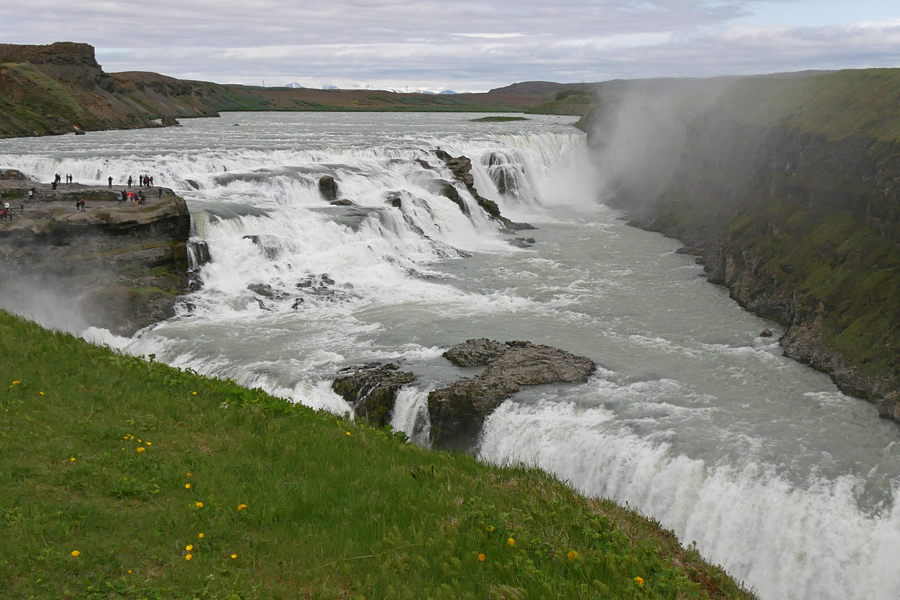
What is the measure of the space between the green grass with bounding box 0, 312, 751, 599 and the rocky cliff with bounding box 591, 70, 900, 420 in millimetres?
13022

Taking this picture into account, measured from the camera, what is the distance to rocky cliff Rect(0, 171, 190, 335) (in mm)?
24094

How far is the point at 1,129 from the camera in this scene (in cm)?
6069

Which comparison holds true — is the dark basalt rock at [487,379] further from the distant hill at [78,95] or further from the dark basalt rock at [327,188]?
the distant hill at [78,95]

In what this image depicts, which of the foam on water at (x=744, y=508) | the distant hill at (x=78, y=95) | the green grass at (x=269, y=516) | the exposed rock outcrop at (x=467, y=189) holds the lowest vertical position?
the foam on water at (x=744, y=508)

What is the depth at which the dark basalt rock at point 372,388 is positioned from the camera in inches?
723

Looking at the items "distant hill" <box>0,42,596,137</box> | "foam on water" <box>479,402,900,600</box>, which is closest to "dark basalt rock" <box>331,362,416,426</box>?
"foam on water" <box>479,402,900,600</box>

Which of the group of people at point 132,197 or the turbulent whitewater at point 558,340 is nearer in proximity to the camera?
the turbulent whitewater at point 558,340

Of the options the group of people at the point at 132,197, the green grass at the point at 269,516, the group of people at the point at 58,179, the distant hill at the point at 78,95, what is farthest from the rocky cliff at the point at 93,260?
the distant hill at the point at 78,95

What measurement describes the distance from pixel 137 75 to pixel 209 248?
102918mm

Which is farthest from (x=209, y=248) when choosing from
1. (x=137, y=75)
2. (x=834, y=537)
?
(x=137, y=75)

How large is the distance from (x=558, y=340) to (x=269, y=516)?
15.4 metres

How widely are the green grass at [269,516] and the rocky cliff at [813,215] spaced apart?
13.0 meters

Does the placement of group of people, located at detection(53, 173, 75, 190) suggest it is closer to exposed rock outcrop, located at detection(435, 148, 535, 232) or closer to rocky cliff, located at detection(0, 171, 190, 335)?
rocky cliff, located at detection(0, 171, 190, 335)

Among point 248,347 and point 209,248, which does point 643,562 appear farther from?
point 209,248
